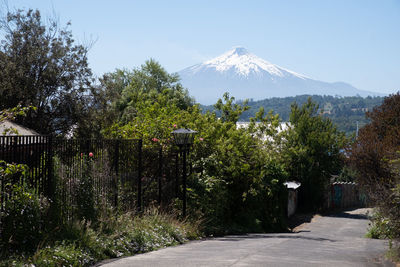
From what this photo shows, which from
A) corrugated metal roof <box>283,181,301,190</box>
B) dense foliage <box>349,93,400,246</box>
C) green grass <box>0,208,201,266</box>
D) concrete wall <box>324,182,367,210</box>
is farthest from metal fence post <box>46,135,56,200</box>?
concrete wall <box>324,182,367,210</box>

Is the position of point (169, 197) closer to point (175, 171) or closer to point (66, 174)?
point (175, 171)

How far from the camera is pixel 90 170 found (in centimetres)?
1188

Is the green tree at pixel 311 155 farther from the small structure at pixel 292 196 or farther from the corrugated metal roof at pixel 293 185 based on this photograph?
the small structure at pixel 292 196

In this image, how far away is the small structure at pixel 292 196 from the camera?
35.6 m

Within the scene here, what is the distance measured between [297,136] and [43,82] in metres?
20.8

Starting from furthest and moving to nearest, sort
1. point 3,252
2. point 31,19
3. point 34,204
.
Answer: point 31,19, point 34,204, point 3,252

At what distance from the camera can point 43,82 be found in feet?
86.4

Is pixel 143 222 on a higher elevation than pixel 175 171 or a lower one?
lower

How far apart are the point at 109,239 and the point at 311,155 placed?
30.5m

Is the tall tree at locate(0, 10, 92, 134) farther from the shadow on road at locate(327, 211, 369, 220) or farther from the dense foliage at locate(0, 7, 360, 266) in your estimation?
the shadow on road at locate(327, 211, 369, 220)

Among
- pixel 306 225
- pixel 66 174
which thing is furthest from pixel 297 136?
pixel 66 174

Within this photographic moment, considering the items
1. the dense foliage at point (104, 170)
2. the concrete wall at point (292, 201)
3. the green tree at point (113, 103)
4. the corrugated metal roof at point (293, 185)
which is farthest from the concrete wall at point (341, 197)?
the green tree at point (113, 103)

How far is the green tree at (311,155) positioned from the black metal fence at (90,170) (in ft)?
77.0

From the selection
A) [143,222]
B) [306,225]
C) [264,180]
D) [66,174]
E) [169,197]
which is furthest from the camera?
[306,225]
